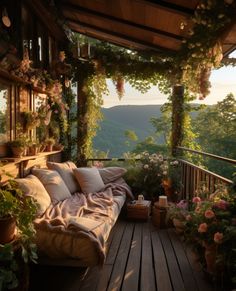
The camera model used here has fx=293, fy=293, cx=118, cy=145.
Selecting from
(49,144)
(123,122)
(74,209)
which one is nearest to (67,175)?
(49,144)

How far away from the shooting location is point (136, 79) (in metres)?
5.40

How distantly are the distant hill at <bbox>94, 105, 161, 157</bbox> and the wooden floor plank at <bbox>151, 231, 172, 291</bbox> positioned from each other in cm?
895

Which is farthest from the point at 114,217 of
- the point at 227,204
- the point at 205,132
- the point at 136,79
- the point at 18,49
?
the point at 205,132

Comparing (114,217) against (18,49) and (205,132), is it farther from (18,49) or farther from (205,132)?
(205,132)

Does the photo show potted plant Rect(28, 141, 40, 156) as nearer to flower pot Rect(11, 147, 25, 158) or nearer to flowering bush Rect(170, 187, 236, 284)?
flower pot Rect(11, 147, 25, 158)

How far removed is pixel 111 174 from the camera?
4.79 meters

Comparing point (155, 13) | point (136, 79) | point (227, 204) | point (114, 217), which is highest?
point (155, 13)

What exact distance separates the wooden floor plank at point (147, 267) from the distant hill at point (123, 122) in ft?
28.9

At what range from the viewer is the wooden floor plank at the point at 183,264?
2.47 meters

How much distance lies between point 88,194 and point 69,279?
60.3 inches

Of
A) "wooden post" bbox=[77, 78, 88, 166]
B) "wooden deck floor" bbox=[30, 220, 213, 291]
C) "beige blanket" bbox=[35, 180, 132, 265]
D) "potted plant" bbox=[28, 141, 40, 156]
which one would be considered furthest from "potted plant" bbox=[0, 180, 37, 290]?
"wooden post" bbox=[77, 78, 88, 166]

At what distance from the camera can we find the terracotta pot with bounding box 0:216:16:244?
6.59 feet

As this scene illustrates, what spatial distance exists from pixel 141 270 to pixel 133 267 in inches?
3.8

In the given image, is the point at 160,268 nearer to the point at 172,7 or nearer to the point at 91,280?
the point at 91,280
